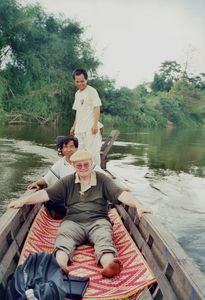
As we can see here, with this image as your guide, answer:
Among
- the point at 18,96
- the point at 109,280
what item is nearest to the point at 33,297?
the point at 109,280

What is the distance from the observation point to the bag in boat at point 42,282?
5.26 ft

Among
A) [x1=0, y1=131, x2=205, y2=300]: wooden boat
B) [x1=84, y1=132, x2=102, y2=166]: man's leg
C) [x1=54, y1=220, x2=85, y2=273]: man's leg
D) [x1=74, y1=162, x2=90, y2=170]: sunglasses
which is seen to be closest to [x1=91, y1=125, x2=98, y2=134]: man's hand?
[x1=84, y1=132, x2=102, y2=166]: man's leg

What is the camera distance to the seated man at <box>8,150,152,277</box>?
7.75ft

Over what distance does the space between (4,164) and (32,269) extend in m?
7.93

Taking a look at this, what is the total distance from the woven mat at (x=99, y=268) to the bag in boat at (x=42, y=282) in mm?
109

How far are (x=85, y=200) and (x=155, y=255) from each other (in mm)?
790

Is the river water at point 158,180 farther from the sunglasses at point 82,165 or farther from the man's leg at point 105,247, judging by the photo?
the sunglasses at point 82,165

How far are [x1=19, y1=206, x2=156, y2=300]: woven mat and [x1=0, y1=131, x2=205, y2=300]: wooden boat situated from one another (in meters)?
0.08

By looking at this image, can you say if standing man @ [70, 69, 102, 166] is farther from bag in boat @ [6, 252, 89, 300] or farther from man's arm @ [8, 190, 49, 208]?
bag in boat @ [6, 252, 89, 300]

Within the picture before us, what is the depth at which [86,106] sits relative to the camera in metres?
4.40

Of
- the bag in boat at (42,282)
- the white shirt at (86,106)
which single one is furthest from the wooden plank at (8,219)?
the white shirt at (86,106)

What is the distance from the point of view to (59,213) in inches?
131

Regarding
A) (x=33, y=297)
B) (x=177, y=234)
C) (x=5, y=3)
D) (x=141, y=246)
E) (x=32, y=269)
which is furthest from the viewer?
(x=5, y=3)

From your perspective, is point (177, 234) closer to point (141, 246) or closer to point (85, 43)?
point (141, 246)
